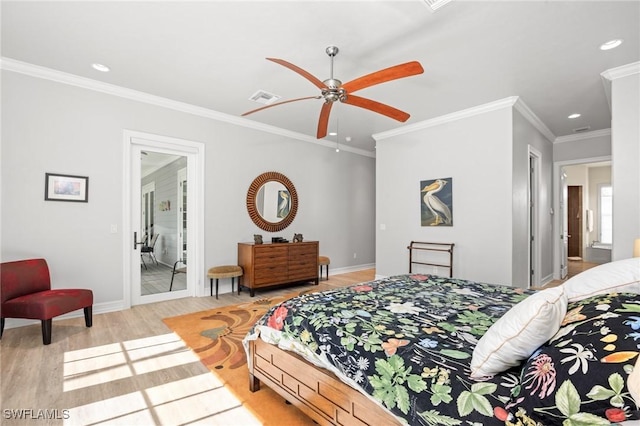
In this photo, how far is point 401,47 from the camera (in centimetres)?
302

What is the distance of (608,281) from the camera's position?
4.82ft

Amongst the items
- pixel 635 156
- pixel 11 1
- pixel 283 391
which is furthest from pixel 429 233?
pixel 11 1

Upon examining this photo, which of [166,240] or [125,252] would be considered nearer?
[125,252]

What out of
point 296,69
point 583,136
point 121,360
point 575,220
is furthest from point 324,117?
point 575,220

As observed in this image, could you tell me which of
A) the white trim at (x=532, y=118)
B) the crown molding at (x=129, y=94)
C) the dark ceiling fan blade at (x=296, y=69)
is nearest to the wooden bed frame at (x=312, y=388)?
the dark ceiling fan blade at (x=296, y=69)

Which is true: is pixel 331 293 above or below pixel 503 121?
below

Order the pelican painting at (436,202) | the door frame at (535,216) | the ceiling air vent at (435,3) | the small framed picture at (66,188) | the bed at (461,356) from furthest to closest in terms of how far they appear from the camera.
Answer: the door frame at (535,216) < the pelican painting at (436,202) < the small framed picture at (66,188) < the ceiling air vent at (435,3) < the bed at (461,356)

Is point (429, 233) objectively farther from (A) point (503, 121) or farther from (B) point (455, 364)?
(B) point (455, 364)

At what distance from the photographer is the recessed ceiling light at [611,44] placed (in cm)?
290

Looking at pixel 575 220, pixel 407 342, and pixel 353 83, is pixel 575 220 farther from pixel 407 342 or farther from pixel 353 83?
pixel 407 342

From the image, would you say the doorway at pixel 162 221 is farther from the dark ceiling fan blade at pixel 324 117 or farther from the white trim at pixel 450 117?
the white trim at pixel 450 117

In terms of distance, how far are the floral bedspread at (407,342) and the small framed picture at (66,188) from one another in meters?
3.18

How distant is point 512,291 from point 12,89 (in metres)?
5.49

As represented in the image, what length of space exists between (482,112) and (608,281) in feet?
12.3
